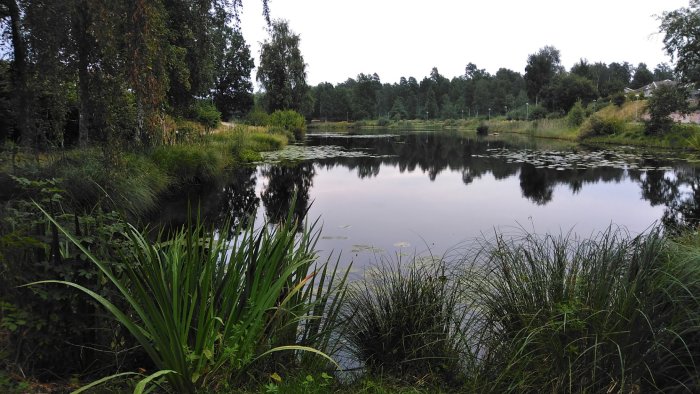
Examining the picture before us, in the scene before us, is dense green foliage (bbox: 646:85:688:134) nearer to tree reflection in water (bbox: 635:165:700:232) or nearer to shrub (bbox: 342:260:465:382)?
tree reflection in water (bbox: 635:165:700:232)

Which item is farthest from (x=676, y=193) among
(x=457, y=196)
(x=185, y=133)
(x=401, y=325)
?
(x=185, y=133)

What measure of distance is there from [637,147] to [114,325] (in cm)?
3550

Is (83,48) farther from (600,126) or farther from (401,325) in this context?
(600,126)

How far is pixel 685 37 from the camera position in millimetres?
32094

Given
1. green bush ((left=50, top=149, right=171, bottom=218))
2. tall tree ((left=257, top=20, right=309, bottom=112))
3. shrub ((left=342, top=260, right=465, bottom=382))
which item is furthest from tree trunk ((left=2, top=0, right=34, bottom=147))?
tall tree ((left=257, top=20, right=309, bottom=112))

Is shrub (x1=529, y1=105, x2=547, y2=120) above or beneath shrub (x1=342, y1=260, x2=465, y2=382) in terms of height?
above

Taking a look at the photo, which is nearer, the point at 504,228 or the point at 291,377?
the point at 291,377

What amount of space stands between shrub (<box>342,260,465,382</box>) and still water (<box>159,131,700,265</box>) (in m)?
1.74

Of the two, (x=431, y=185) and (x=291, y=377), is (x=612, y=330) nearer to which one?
(x=291, y=377)

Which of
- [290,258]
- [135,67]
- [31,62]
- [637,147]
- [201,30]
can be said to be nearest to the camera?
[290,258]

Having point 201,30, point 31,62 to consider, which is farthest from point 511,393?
point 31,62

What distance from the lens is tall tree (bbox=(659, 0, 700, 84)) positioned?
31.3 metres

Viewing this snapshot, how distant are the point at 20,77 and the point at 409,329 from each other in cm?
788

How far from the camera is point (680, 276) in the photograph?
2.99 m
